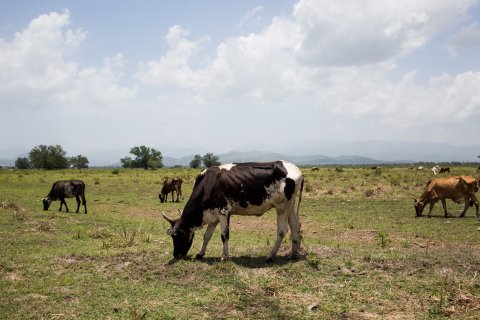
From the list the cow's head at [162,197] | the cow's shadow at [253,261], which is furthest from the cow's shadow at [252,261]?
the cow's head at [162,197]

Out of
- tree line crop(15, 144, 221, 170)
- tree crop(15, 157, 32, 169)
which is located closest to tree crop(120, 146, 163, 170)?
tree line crop(15, 144, 221, 170)

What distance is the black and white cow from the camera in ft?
39.2

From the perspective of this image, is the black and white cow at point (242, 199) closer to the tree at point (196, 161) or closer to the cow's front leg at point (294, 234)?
the cow's front leg at point (294, 234)

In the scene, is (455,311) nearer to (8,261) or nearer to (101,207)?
(8,261)

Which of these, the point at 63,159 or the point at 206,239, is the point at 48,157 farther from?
the point at 206,239

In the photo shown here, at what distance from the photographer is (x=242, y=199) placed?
39.4ft

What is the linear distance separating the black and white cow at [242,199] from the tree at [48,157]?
97.6m

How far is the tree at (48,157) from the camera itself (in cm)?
10019

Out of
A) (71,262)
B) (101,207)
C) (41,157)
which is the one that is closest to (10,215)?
(101,207)

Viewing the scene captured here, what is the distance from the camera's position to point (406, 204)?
26.0m

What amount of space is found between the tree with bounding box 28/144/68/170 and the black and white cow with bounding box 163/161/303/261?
97561mm

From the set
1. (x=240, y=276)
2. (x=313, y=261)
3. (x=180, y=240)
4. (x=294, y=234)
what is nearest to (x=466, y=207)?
(x=294, y=234)

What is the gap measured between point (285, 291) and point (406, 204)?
19.1 m

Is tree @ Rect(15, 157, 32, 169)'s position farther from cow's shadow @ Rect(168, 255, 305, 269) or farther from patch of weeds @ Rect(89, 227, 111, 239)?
cow's shadow @ Rect(168, 255, 305, 269)
